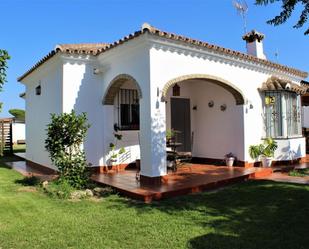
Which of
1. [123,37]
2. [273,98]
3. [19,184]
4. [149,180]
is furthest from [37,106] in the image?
[273,98]

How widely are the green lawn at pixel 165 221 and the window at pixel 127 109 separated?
4.54 m

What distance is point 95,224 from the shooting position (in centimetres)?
650

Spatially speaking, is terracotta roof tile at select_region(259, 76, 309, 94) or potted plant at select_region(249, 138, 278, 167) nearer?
potted plant at select_region(249, 138, 278, 167)

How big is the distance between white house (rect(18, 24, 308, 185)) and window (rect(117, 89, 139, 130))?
1.6 inches

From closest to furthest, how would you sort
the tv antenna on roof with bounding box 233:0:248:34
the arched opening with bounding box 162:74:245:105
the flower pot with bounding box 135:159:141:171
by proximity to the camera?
the arched opening with bounding box 162:74:245:105, the flower pot with bounding box 135:159:141:171, the tv antenna on roof with bounding box 233:0:248:34

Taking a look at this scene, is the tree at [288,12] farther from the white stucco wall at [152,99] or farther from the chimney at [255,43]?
the chimney at [255,43]

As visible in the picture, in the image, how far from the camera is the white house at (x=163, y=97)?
32.1ft

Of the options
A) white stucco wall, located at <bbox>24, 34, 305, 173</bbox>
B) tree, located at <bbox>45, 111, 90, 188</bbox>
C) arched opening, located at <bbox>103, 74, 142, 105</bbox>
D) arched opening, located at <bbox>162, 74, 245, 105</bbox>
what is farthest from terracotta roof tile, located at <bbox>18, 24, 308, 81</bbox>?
tree, located at <bbox>45, 111, 90, 188</bbox>

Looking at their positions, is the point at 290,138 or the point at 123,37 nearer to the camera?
the point at 123,37

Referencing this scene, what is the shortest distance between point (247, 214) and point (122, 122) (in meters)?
7.09

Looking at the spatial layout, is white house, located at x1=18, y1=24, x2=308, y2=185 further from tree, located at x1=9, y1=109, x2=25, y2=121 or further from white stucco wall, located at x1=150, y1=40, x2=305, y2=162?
tree, located at x1=9, y1=109, x2=25, y2=121

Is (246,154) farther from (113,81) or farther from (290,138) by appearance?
(113,81)

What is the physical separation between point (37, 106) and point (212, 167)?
8.66 meters

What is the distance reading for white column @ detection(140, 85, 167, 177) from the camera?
9555 mm
